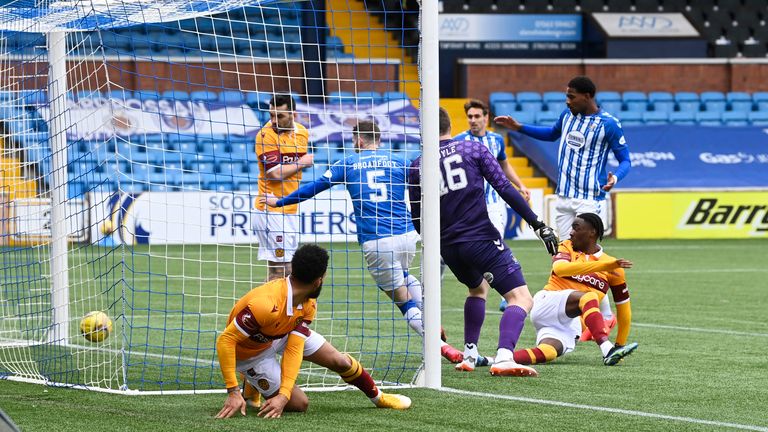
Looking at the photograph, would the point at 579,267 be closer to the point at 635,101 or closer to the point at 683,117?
the point at 635,101

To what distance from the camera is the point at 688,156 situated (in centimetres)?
2631

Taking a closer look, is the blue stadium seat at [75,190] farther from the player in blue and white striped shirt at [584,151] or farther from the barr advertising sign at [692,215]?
the barr advertising sign at [692,215]

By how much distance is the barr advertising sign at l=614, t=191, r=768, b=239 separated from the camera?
24.1 m

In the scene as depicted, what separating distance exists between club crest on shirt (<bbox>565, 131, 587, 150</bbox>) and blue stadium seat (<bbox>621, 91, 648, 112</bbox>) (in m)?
19.5

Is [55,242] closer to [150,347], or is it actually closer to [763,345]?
[150,347]

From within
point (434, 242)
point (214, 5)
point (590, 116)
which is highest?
point (214, 5)

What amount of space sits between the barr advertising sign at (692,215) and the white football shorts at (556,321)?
15768mm

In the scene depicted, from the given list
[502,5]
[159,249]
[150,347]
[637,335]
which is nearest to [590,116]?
[637,335]

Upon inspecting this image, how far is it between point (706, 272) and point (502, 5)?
51.1 feet

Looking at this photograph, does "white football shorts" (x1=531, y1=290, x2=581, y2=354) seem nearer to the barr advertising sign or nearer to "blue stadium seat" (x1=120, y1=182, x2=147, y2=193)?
"blue stadium seat" (x1=120, y1=182, x2=147, y2=193)

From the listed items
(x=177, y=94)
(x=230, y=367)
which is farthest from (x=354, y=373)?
(x=177, y=94)

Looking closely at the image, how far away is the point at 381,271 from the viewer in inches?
343

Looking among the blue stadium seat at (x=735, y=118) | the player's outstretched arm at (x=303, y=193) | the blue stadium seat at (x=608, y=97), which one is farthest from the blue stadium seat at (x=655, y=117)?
the player's outstretched arm at (x=303, y=193)

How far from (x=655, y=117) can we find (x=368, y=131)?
2140cm
